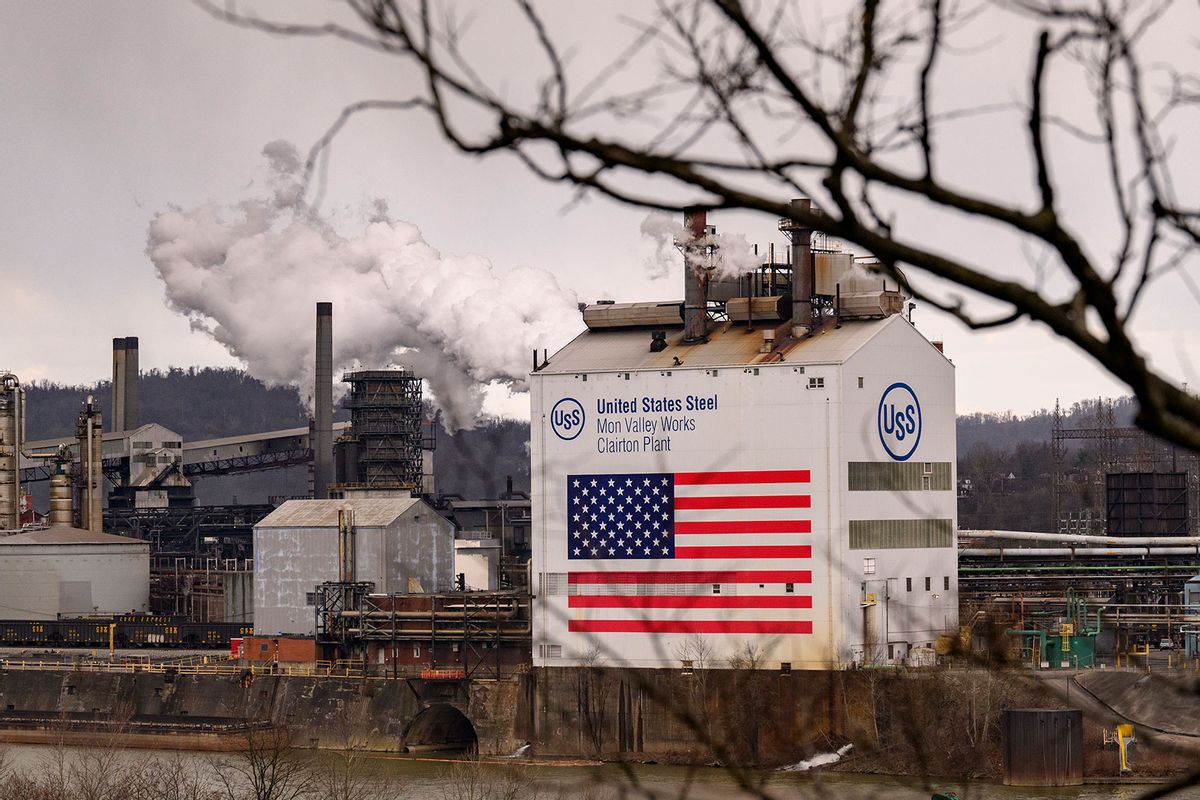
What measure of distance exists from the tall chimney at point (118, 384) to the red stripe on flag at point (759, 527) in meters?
77.8

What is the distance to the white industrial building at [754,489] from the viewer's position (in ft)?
195

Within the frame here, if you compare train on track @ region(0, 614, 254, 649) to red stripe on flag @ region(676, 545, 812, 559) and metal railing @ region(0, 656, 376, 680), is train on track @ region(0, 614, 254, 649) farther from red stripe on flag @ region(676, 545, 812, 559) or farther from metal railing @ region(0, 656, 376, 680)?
red stripe on flag @ region(676, 545, 812, 559)

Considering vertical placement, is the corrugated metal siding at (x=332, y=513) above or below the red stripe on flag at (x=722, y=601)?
above

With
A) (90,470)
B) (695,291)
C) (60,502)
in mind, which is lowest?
(60,502)

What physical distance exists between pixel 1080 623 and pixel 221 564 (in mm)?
53355

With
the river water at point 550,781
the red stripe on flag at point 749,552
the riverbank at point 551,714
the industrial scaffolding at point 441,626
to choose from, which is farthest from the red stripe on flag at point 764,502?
the industrial scaffolding at point 441,626

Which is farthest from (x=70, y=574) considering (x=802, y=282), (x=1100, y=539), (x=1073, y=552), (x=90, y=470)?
(x=1100, y=539)

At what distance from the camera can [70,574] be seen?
310 ft

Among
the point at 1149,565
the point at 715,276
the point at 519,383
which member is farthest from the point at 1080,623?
the point at 519,383

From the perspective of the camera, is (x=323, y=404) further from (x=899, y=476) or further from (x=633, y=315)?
(x=899, y=476)

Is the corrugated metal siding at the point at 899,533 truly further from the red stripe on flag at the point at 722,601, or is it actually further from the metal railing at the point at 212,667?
the metal railing at the point at 212,667

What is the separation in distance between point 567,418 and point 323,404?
47.4m

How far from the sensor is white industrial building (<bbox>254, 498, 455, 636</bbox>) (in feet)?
246

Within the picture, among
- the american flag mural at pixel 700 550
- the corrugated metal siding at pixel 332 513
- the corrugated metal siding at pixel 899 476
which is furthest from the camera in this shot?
the corrugated metal siding at pixel 332 513
